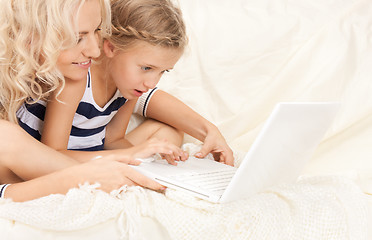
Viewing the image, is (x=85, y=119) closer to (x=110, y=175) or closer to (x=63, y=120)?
(x=63, y=120)

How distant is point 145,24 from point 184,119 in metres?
0.38

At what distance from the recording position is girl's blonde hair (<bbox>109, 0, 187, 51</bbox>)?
1.22 meters

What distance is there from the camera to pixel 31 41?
3.70 ft

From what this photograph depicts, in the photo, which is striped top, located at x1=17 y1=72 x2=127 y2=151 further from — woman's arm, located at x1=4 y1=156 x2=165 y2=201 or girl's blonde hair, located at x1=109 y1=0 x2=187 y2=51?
woman's arm, located at x1=4 y1=156 x2=165 y2=201

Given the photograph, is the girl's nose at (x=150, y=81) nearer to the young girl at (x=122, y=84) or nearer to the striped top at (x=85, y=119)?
the young girl at (x=122, y=84)

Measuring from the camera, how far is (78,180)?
98 cm

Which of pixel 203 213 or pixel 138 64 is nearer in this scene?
pixel 203 213

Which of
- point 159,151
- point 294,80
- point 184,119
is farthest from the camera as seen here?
point 294,80

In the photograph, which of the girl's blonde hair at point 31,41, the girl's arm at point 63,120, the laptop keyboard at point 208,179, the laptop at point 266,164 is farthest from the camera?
the girl's arm at point 63,120

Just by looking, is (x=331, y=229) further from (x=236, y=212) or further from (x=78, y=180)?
(x=78, y=180)

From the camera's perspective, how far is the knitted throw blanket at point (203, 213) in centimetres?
87

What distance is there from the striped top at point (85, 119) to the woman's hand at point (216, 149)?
28 centimetres

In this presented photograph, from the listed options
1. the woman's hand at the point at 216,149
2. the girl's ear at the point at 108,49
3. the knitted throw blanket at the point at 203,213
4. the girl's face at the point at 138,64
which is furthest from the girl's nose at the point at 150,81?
the knitted throw blanket at the point at 203,213

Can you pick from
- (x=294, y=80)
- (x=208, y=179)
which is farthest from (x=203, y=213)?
(x=294, y=80)
